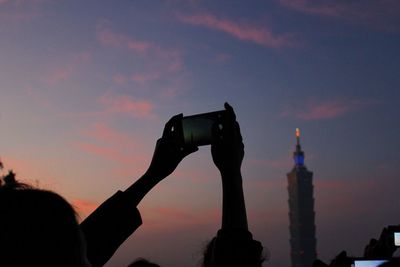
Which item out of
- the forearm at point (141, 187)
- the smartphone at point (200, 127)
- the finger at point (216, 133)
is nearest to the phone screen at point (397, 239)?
the smartphone at point (200, 127)

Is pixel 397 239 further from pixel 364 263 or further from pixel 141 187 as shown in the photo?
pixel 141 187

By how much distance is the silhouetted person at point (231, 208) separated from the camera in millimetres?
2297

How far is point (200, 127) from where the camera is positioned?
2.89m

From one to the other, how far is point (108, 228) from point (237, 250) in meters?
0.54

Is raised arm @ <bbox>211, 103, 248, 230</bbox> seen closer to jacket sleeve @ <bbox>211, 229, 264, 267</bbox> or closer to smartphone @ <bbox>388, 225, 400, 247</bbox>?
jacket sleeve @ <bbox>211, 229, 264, 267</bbox>

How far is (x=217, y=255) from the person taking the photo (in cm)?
233

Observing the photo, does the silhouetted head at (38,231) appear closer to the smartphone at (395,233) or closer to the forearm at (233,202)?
the forearm at (233,202)

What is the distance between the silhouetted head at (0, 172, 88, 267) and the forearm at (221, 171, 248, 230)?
0.89 m

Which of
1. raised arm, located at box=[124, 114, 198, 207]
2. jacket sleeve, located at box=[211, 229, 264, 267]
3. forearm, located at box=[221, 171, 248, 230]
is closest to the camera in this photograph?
jacket sleeve, located at box=[211, 229, 264, 267]

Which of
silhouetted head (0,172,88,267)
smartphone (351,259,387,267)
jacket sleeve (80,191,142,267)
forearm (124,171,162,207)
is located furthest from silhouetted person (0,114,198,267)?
smartphone (351,259,387,267)

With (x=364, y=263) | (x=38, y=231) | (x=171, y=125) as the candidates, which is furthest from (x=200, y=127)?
(x=364, y=263)

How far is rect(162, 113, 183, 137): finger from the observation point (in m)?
2.93

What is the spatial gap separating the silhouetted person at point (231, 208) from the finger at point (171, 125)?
0.31m

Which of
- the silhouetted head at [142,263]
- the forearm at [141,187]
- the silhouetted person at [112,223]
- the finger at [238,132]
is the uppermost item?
the finger at [238,132]
